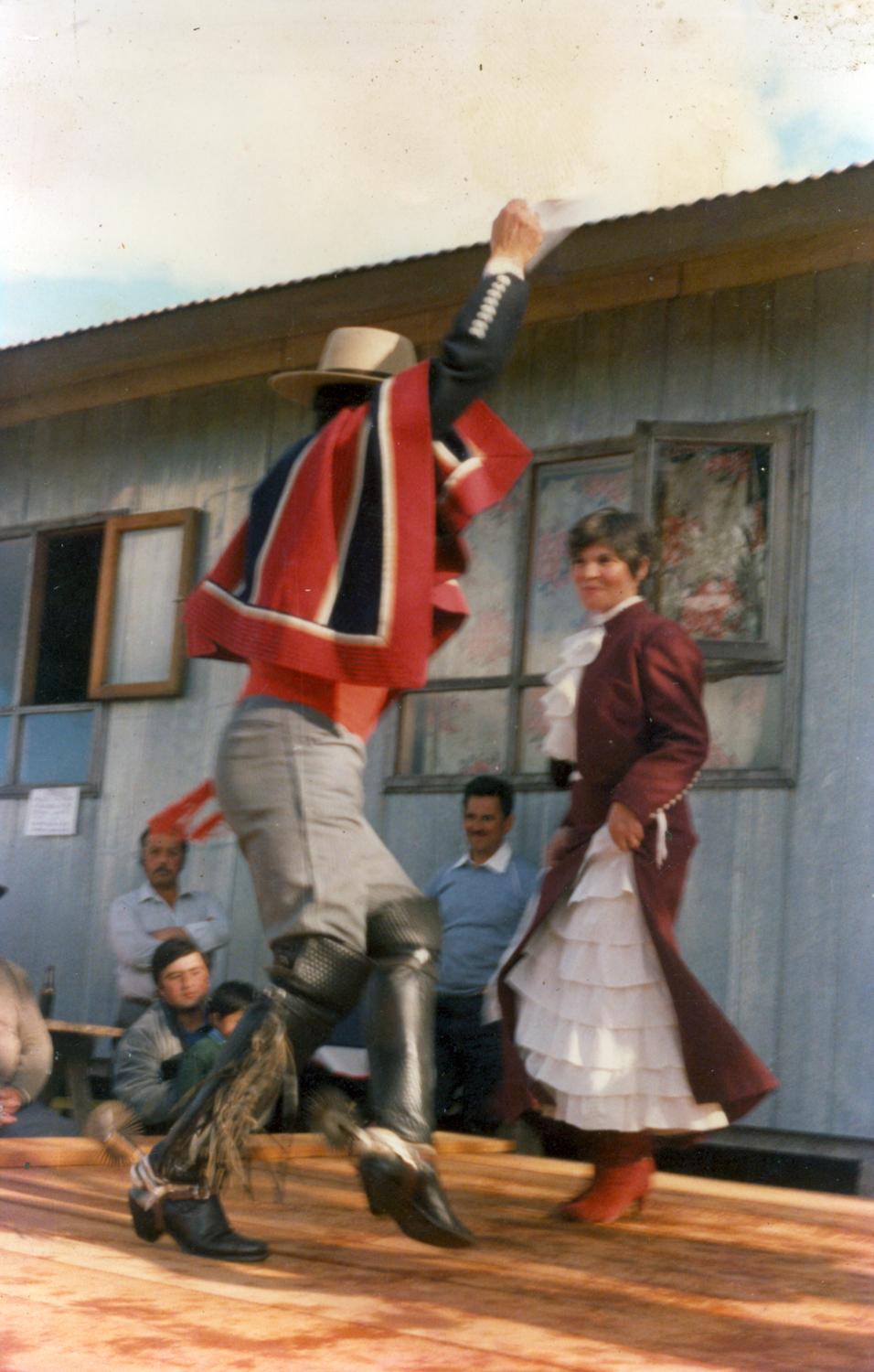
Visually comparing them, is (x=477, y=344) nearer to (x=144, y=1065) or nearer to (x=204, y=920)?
(x=144, y=1065)

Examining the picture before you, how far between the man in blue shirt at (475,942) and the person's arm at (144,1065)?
910mm

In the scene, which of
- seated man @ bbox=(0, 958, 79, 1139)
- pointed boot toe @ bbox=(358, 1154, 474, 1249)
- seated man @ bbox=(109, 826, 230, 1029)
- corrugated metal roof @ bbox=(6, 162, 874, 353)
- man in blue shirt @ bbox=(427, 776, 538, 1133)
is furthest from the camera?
seated man @ bbox=(109, 826, 230, 1029)

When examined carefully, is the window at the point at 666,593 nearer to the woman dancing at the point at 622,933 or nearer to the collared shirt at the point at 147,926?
the collared shirt at the point at 147,926

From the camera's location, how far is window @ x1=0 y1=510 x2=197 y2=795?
5.51m

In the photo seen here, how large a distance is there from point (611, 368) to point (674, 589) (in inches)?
35.4

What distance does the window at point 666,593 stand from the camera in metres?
4.31

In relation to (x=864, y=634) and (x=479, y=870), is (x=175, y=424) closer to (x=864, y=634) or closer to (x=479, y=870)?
(x=479, y=870)

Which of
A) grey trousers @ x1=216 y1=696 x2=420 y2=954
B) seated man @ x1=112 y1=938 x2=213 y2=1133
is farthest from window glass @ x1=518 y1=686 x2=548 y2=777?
grey trousers @ x1=216 y1=696 x2=420 y2=954

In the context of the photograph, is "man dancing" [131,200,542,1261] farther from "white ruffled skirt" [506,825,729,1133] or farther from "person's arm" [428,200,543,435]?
"white ruffled skirt" [506,825,729,1133]

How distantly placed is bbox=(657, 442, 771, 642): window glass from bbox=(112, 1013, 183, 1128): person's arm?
1.99 metres

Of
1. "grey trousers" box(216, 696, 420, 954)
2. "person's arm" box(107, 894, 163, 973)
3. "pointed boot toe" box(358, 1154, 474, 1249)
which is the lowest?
"pointed boot toe" box(358, 1154, 474, 1249)

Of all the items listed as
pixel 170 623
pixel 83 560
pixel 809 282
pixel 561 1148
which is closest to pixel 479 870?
pixel 561 1148

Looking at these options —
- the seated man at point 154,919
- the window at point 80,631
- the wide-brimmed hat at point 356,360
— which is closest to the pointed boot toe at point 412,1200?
the wide-brimmed hat at point 356,360

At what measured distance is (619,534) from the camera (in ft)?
9.04
